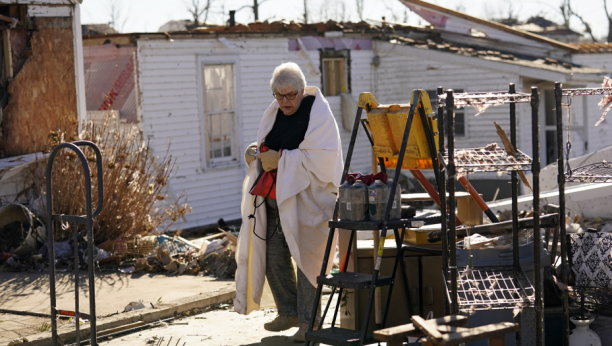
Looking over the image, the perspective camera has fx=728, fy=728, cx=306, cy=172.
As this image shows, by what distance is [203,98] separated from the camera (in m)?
13.5

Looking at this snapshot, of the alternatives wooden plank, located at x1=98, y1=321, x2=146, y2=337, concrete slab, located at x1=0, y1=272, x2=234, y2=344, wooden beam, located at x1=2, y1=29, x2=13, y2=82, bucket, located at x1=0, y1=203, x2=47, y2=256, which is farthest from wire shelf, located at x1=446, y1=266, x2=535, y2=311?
wooden beam, located at x1=2, y1=29, x2=13, y2=82

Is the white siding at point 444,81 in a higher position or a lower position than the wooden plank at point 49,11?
lower

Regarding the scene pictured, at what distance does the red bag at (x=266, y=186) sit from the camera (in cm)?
552

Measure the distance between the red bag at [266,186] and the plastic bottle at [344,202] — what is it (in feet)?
3.10

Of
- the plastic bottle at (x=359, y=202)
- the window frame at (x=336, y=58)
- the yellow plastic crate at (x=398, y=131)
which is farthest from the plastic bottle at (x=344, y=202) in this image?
the window frame at (x=336, y=58)

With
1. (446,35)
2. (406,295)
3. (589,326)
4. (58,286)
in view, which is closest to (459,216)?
(406,295)

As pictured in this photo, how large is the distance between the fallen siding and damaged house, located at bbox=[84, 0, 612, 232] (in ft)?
2.36

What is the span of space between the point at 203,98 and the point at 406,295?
9.19 m

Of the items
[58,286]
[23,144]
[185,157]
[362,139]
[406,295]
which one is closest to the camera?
[406,295]

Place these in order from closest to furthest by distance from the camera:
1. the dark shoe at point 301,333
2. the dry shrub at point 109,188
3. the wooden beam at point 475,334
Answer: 1. the wooden beam at point 475,334
2. the dark shoe at point 301,333
3. the dry shrub at point 109,188

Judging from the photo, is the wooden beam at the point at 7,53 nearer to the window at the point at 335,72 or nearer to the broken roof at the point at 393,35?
the broken roof at the point at 393,35

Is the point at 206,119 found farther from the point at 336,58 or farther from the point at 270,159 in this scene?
the point at 270,159

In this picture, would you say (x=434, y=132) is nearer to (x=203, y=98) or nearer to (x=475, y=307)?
(x=475, y=307)

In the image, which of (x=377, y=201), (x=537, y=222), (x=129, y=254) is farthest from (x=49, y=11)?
(x=537, y=222)
